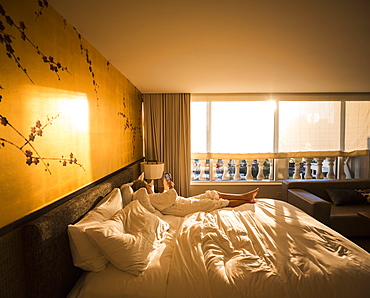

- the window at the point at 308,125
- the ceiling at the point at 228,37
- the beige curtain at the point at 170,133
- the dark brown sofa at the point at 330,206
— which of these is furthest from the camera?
the window at the point at 308,125

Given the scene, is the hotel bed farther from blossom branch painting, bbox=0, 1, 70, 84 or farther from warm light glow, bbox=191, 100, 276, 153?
warm light glow, bbox=191, 100, 276, 153

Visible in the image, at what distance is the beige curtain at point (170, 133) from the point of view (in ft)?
12.8

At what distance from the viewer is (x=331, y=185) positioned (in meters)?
3.32

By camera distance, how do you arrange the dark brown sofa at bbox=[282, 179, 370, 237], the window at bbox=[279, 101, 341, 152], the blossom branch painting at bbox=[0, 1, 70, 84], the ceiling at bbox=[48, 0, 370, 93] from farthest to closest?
the window at bbox=[279, 101, 341, 152], the dark brown sofa at bbox=[282, 179, 370, 237], the ceiling at bbox=[48, 0, 370, 93], the blossom branch painting at bbox=[0, 1, 70, 84]

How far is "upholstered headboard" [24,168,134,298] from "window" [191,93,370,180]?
9.64 ft

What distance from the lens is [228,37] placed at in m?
1.68

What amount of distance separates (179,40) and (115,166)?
1.50 meters

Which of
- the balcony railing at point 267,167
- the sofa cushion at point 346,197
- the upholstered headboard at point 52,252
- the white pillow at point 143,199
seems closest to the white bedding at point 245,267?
the upholstered headboard at point 52,252

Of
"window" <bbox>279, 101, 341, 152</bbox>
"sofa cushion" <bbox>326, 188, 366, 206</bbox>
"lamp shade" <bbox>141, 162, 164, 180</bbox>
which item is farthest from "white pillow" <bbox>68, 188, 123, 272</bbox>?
"window" <bbox>279, 101, 341, 152</bbox>

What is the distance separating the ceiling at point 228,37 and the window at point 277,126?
1139 mm

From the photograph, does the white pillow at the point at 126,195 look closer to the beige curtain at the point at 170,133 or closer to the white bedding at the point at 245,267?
the white bedding at the point at 245,267

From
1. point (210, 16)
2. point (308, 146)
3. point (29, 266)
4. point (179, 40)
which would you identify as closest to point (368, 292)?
point (29, 266)

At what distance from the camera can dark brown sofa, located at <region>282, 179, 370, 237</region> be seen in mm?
2592

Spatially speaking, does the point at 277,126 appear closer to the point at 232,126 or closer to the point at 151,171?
the point at 232,126
